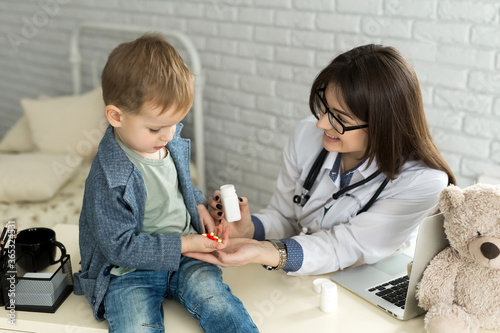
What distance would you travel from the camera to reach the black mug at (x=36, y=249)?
143cm

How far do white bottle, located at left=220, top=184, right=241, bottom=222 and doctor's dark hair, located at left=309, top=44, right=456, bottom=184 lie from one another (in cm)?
39

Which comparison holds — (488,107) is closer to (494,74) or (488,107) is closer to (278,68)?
(494,74)

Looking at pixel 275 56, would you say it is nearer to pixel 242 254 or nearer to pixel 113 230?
Answer: pixel 242 254

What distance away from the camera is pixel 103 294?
1296 millimetres

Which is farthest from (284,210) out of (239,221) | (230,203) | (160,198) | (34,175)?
(34,175)

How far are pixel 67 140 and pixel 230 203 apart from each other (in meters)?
1.73

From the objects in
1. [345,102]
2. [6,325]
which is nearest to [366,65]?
[345,102]

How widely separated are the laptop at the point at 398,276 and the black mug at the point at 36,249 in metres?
0.76

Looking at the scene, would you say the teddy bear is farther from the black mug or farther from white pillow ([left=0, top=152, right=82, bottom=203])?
white pillow ([left=0, top=152, right=82, bottom=203])

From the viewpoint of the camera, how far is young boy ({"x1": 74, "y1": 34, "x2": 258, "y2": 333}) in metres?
1.24

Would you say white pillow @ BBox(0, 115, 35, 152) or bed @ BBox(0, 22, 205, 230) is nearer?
bed @ BBox(0, 22, 205, 230)

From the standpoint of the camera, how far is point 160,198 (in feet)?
4.56

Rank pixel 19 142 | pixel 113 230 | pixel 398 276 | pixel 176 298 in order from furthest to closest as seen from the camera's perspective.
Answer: pixel 19 142 < pixel 398 276 < pixel 176 298 < pixel 113 230

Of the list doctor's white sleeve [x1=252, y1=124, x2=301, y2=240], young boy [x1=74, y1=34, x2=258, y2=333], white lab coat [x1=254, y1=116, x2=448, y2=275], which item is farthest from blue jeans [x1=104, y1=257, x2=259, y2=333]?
doctor's white sleeve [x1=252, y1=124, x2=301, y2=240]
